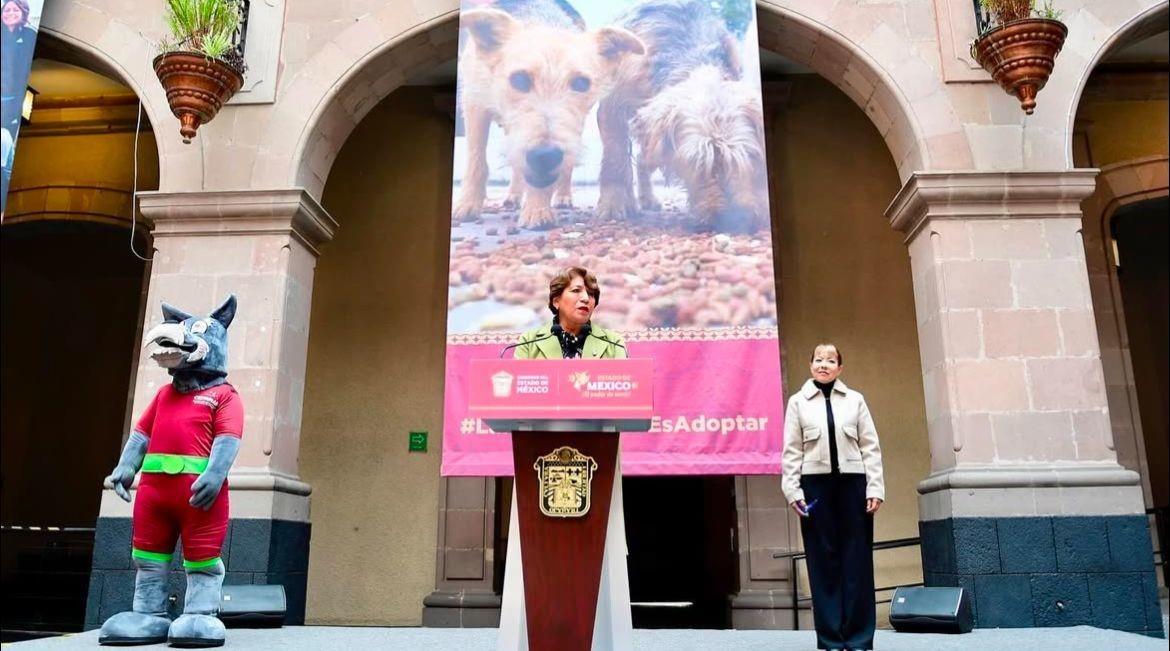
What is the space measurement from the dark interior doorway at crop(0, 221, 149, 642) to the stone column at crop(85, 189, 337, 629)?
7021 mm

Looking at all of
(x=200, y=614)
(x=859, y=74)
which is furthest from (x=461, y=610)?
(x=859, y=74)

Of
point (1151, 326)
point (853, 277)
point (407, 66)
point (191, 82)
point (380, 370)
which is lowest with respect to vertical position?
point (380, 370)

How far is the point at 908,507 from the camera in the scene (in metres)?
8.37

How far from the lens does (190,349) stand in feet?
15.2

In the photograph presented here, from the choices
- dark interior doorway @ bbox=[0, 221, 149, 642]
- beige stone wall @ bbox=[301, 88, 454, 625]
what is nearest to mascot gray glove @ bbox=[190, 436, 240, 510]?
beige stone wall @ bbox=[301, 88, 454, 625]

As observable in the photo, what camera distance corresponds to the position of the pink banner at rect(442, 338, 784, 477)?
5992 mm

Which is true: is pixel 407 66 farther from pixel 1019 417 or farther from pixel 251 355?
pixel 1019 417

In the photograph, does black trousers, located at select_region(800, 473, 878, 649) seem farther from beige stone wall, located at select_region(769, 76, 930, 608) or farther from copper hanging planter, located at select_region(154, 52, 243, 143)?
copper hanging planter, located at select_region(154, 52, 243, 143)

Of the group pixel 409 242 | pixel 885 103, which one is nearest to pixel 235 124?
pixel 409 242

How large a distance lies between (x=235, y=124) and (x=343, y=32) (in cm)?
112

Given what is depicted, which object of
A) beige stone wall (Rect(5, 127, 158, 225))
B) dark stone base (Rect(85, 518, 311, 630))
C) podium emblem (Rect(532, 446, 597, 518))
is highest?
beige stone wall (Rect(5, 127, 158, 225))

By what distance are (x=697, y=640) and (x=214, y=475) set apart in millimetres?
2908

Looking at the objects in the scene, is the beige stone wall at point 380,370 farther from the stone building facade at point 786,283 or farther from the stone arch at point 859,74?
the stone arch at point 859,74

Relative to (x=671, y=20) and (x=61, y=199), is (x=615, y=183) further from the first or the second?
(x=61, y=199)
